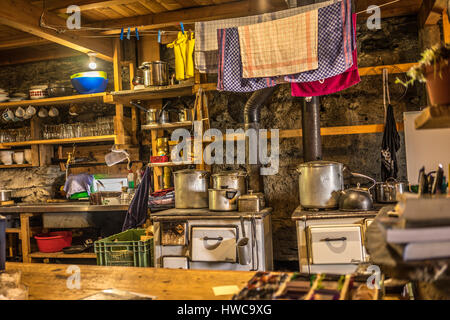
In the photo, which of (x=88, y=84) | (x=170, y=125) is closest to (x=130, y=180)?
(x=170, y=125)

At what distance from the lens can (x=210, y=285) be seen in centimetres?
189

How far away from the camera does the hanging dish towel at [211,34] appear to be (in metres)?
3.85

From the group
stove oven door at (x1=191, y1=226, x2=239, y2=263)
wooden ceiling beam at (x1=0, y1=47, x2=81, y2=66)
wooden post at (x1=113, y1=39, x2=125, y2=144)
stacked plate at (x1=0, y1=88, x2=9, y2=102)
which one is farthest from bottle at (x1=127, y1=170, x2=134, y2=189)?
stacked plate at (x1=0, y1=88, x2=9, y2=102)

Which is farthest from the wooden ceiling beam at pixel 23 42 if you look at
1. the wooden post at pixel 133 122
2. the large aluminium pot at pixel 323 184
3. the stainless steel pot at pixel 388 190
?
the stainless steel pot at pixel 388 190

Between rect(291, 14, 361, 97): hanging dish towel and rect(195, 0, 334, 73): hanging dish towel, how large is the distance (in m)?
0.70

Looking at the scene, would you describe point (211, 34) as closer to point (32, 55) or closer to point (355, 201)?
point (355, 201)

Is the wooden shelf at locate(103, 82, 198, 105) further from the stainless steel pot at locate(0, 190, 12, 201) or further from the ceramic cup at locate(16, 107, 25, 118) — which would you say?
the stainless steel pot at locate(0, 190, 12, 201)

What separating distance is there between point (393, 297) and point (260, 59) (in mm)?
2659

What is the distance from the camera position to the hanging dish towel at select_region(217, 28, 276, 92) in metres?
3.95

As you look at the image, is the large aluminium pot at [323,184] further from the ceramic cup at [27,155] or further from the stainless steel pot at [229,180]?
the ceramic cup at [27,155]

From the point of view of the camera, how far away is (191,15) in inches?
193

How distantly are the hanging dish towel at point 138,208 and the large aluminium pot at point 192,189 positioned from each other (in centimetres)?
58
